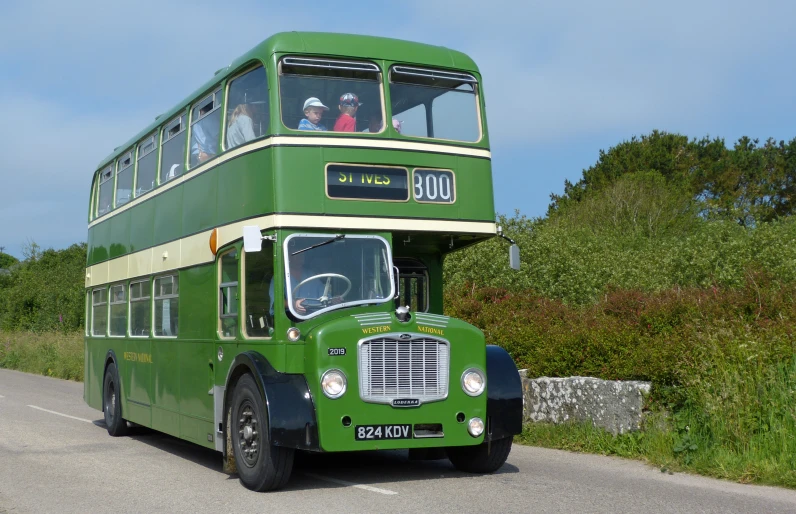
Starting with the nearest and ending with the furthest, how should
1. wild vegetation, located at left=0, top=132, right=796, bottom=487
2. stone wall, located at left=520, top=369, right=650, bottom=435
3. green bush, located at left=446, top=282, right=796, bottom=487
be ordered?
green bush, located at left=446, top=282, right=796, bottom=487 → wild vegetation, located at left=0, top=132, right=796, bottom=487 → stone wall, located at left=520, top=369, right=650, bottom=435

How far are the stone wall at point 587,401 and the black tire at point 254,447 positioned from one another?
435 cm

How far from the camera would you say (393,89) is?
10.0m

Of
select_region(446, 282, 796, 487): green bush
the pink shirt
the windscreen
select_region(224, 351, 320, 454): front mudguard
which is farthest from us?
select_region(446, 282, 796, 487): green bush

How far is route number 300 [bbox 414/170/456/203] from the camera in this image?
9.84m

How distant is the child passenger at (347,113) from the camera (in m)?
9.66

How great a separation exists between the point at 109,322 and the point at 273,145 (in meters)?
7.53

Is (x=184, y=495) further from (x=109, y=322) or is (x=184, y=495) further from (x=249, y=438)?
(x=109, y=322)

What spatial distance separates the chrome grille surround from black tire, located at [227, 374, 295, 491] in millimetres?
922

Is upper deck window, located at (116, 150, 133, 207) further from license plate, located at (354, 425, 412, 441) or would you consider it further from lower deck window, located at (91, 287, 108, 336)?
license plate, located at (354, 425, 412, 441)

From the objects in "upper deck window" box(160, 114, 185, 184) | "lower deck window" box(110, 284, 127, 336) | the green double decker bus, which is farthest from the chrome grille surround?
"lower deck window" box(110, 284, 127, 336)

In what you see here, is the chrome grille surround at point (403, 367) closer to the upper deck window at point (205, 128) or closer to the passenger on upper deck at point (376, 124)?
the passenger on upper deck at point (376, 124)

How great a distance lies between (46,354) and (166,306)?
2340 cm

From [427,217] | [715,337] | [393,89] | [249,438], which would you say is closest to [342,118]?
[393,89]

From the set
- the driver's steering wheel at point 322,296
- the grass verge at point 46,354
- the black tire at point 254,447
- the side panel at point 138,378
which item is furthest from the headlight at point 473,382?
the grass verge at point 46,354
